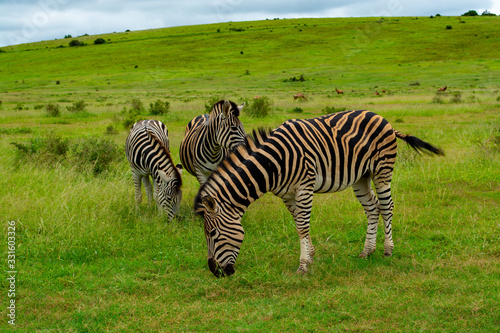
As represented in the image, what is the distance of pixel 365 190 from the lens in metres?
6.78

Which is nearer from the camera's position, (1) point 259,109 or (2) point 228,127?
(2) point 228,127

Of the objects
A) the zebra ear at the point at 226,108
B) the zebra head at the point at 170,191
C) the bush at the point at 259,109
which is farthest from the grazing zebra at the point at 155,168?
the bush at the point at 259,109

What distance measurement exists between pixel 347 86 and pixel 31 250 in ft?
146

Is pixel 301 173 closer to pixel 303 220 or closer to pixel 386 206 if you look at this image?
pixel 303 220

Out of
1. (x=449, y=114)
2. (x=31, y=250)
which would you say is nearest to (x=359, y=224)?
(x=31, y=250)

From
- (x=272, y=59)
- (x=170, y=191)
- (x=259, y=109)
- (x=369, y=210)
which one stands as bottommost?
(x=369, y=210)

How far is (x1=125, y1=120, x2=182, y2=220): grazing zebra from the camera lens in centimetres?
779

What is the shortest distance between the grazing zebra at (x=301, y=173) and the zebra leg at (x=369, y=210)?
15 millimetres

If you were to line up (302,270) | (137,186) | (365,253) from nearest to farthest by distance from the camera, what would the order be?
(302,270)
(365,253)
(137,186)

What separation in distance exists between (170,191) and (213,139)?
4.35ft

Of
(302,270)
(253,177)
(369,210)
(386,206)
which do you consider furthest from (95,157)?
(386,206)

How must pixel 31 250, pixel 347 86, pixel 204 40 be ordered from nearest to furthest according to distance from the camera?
1. pixel 31 250
2. pixel 347 86
3. pixel 204 40

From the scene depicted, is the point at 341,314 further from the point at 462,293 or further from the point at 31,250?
the point at 31,250

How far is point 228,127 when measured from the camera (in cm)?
809
